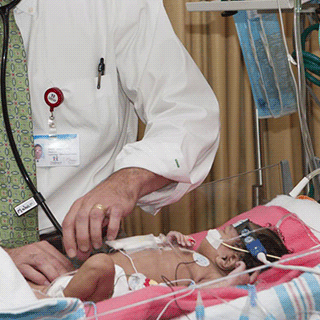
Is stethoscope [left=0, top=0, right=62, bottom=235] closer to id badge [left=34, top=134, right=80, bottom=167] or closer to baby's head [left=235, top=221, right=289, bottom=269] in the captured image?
id badge [left=34, top=134, right=80, bottom=167]

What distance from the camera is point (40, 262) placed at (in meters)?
1.10

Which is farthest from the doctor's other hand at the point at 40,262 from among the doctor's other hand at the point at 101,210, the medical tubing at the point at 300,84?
the medical tubing at the point at 300,84

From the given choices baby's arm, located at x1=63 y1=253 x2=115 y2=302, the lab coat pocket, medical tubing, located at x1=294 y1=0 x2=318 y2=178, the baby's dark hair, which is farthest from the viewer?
the lab coat pocket

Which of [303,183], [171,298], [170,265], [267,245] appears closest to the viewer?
[171,298]

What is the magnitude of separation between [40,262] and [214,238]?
0.37 metres

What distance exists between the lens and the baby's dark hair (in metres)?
1.05

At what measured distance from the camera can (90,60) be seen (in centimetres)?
159

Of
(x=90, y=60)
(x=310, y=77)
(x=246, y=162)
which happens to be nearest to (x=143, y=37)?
(x=90, y=60)

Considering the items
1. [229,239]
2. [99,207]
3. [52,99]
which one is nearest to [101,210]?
[99,207]

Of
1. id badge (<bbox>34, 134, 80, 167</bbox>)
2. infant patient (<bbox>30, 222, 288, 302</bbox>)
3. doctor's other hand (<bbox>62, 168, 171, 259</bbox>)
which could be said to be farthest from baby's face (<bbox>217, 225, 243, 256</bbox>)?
id badge (<bbox>34, 134, 80, 167</bbox>)

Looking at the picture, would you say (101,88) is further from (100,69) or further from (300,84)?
(300,84)

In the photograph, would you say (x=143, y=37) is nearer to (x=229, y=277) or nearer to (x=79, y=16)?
(x=79, y=16)

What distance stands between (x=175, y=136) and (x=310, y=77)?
1.91 ft

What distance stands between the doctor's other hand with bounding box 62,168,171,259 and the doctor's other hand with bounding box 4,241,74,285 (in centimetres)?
3
